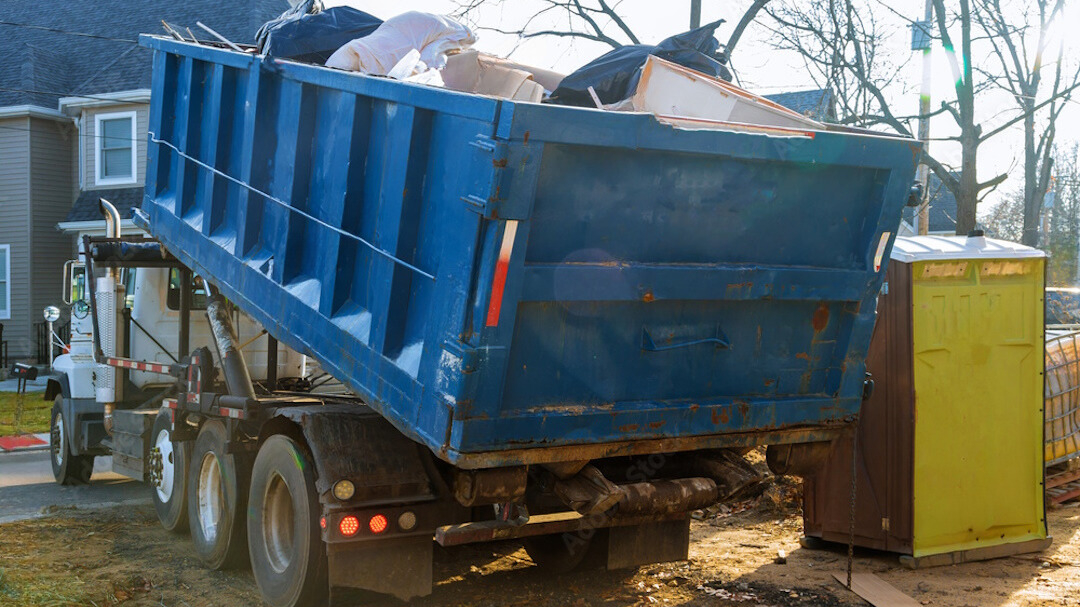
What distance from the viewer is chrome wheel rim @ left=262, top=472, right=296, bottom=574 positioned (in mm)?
5956

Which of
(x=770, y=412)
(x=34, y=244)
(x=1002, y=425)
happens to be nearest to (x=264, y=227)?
(x=770, y=412)

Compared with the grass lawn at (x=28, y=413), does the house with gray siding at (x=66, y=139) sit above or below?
above

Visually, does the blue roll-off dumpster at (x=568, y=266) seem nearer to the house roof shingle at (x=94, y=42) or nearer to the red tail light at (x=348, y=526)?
the red tail light at (x=348, y=526)

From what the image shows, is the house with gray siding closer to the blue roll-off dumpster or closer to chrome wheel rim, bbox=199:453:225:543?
→ chrome wheel rim, bbox=199:453:225:543

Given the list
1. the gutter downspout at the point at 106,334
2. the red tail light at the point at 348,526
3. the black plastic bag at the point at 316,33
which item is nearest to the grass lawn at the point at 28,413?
the gutter downspout at the point at 106,334

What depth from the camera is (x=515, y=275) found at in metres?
4.41

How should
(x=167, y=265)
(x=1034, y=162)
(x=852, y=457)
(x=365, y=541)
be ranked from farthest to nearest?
(x=1034, y=162), (x=167, y=265), (x=852, y=457), (x=365, y=541)

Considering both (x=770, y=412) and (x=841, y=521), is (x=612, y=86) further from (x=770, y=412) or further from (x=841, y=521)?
(x=841, y=521)

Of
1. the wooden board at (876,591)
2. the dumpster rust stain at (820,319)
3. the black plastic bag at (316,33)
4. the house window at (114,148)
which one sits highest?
the house window at (114,148)

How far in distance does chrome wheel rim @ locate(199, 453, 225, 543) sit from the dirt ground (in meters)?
0.26

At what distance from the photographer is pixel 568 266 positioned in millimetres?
4609

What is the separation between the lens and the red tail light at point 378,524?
5191 mm

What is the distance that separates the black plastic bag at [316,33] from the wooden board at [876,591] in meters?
4.44

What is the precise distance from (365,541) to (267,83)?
2.75 m
